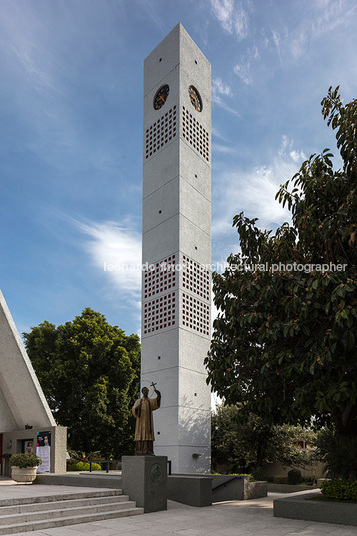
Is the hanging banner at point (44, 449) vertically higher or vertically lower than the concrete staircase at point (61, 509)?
lower

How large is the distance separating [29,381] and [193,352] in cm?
880

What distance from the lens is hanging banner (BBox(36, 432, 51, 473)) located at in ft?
72.8

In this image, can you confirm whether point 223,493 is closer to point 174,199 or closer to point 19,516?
point 19,516

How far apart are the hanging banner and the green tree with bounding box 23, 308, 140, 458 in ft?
40.1

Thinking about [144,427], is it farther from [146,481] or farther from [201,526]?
[201,526]

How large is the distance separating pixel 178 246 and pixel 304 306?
15.8 meters

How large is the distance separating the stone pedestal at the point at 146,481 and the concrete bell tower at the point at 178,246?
37.4 ft

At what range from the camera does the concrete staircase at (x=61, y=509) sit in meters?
11.0

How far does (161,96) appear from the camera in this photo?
101ft

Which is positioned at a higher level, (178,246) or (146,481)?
(178,246)

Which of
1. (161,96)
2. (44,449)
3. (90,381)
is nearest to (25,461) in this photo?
(44,449)

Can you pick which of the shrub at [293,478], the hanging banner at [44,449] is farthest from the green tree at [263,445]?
the hanging banner at [44,449]

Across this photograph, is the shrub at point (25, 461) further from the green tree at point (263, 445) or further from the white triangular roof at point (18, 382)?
the green tree at point (263, 445)

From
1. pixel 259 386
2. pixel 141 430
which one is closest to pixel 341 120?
pixel 259 386
